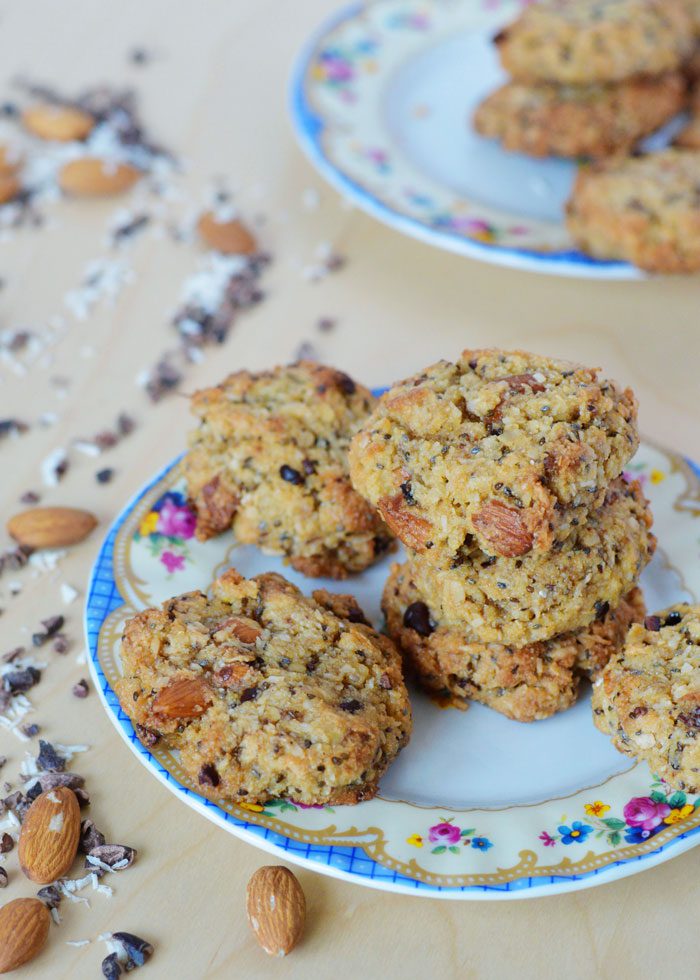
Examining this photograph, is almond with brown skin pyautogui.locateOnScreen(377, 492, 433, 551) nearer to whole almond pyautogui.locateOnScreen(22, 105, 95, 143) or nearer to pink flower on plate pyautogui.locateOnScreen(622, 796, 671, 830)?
pink flower on plate pyautogui.locateOnScreen(622, 796, 671, 830)

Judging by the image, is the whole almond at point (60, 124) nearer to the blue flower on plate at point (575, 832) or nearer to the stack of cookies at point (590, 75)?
the stack of cookies at point (590, 75)

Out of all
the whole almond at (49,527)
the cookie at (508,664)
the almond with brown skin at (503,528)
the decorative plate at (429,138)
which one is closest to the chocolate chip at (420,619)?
the cookie at (508,664)

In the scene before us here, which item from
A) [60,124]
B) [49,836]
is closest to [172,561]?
[49,836]

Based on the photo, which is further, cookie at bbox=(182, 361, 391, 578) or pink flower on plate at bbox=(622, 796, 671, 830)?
cookie at bbox=(182, 361, 391, 578)

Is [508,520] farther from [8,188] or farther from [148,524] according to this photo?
[8,188]

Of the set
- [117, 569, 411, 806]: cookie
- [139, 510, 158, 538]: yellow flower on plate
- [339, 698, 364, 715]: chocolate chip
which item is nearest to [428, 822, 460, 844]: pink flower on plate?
[117, 569, 411, 806]: cookie

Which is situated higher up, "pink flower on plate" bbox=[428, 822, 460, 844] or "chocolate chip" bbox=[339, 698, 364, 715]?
"chocolate chip" bbox=[339, 698, 364, 715]

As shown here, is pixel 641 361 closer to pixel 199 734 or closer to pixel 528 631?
pixel 528 631

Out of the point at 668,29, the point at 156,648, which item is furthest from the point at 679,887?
the point at 668,29
